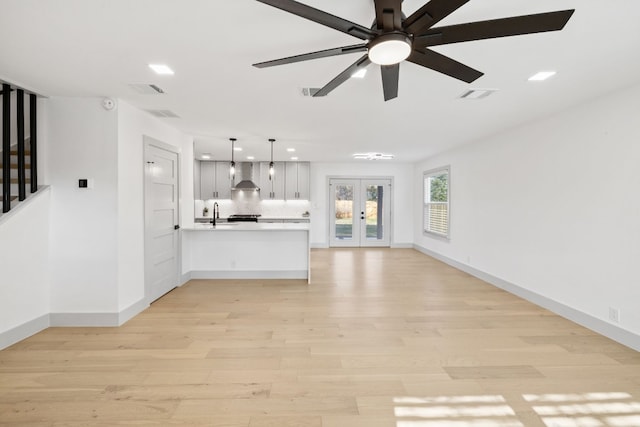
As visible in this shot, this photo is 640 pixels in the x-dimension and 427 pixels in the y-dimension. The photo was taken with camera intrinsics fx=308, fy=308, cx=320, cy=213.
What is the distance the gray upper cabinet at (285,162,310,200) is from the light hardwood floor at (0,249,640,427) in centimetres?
481

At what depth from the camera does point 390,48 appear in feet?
5.28

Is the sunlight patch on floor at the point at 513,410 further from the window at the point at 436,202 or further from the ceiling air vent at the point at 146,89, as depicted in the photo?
the window at the point at 436,202

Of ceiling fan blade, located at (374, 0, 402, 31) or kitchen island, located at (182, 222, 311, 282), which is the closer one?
ceiling fan blade, located at (374, 0, 402, 31)

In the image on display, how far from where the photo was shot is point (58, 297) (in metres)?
3.42

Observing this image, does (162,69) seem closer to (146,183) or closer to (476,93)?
(146,183)

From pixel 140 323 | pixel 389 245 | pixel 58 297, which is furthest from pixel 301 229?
pixel 389 245

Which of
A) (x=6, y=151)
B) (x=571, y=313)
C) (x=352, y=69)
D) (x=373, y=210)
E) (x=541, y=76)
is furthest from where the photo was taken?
(x=373, y=210)

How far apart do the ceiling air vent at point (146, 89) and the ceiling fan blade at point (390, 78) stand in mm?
2306

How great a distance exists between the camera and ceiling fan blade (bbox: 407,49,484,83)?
1786 mm

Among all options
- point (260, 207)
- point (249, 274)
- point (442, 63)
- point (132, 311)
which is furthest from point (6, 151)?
point (260, 207)

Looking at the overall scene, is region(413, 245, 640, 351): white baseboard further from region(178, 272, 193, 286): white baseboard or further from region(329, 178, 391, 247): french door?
region(178, 272, 193, 286): white baseboard

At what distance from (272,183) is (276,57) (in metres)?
6.20

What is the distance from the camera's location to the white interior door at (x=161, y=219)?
4023 mm

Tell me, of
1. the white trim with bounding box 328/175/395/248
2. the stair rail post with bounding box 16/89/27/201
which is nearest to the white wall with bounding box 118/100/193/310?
the stair rail post with bounding box 16/89/27/201
